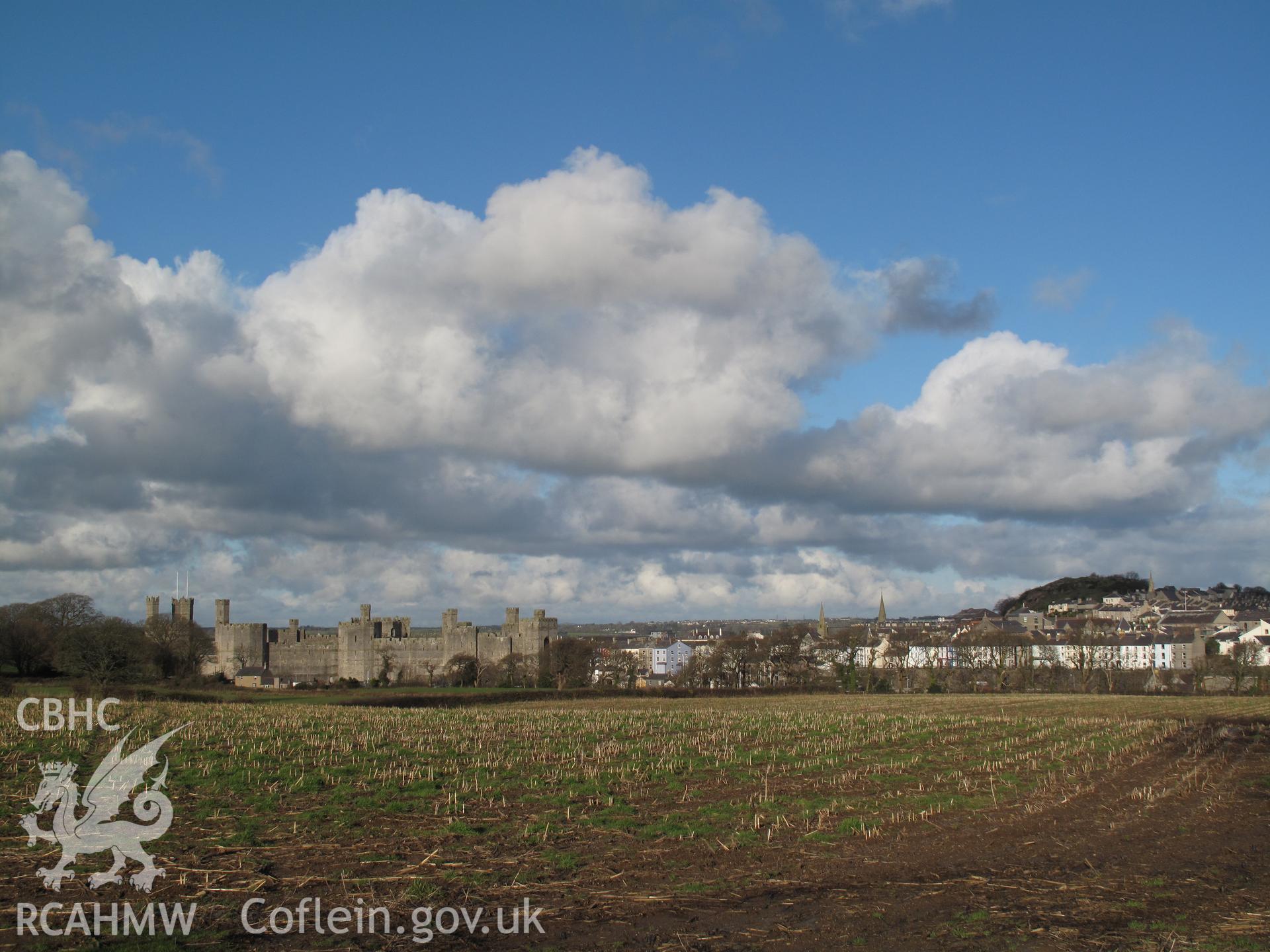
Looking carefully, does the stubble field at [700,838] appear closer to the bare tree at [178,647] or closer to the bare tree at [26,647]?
the bare tree at [26,647]

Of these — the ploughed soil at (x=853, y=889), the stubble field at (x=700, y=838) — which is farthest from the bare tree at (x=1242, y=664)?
the ploughed soil at (x=853, y=889)

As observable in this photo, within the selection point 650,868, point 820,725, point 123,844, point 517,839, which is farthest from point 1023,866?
point 820,725

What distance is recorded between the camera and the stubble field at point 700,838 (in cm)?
1120

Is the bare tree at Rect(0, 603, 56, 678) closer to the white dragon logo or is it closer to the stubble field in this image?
the stubble field

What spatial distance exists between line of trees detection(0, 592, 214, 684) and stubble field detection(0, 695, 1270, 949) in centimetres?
3981

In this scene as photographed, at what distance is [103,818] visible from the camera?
15.8 m

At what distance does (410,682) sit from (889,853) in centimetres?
9077

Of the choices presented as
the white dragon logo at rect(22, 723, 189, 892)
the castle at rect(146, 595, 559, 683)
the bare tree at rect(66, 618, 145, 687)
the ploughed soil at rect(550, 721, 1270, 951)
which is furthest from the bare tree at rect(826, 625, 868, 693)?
the white dragon logo at rect(22, 723, 189, 892)

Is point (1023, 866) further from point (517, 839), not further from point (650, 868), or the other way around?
point (517, 839)

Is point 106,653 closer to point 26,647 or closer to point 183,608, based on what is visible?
point 26,647

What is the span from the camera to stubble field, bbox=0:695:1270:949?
1120 cm

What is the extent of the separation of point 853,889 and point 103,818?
39.4 ft

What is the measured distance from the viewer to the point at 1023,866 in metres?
14.1

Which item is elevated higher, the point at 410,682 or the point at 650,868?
the point at 650,868
